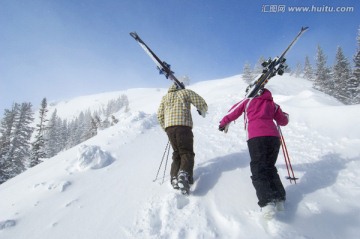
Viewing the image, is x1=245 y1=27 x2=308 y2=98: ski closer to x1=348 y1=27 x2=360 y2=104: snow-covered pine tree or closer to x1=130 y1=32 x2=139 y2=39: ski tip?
x1=130 y1=32 x2=139 y2=39: ski tip

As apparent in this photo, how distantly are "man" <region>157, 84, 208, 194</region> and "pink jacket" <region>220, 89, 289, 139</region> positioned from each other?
0.83 meters

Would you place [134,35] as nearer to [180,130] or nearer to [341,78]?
[180,130]

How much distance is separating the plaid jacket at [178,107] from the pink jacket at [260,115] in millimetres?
837

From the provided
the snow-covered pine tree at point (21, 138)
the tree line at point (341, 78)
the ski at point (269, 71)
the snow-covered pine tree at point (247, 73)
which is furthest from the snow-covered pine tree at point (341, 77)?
the snow-covered pine tree at point (21, 138)

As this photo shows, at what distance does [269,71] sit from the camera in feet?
16.7

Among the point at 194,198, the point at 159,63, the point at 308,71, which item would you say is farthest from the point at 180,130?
the point at 308,71

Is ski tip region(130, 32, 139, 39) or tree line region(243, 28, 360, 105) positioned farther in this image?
tree line region(243, 28, 360, 105)

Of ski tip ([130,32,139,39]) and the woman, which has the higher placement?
ski tip ([130,32,139,39])

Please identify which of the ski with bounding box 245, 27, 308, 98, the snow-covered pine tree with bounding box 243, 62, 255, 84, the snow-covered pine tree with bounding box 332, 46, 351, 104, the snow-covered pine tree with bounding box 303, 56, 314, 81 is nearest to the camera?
the ski with bounding box 245, 27, 308, 98

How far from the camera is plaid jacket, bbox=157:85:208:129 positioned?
5.08 meters

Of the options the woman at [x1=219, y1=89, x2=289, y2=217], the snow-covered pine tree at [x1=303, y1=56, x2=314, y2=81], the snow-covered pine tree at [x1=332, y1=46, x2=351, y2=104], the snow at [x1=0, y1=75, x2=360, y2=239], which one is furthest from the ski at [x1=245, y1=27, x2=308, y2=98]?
the snow-covered pine tree at [x1=303, y1=56, x2=314, y2=81]

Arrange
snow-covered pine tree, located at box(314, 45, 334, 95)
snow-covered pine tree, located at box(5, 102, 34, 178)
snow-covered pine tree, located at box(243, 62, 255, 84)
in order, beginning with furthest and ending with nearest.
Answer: snow-covered pine tree, located at box(243, 62, 255, 84), snow-covered pine tree, located at box(314, 45, 334, 95), snow-covered pine tree, located at box(5, 102, 34, 178)

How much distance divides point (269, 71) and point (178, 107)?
6.83 ft

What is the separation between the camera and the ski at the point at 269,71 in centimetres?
466
